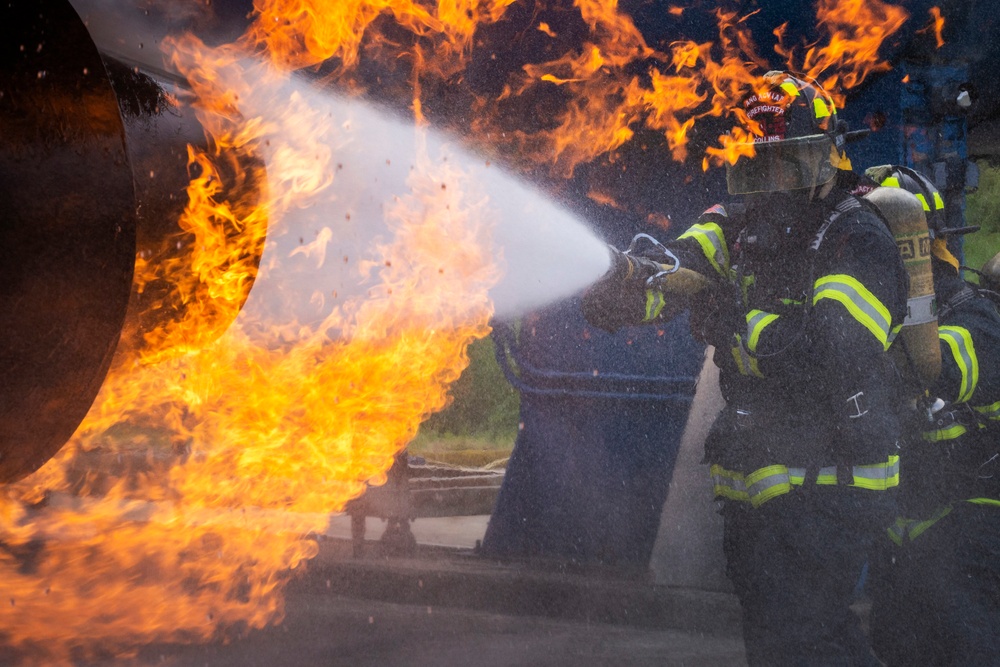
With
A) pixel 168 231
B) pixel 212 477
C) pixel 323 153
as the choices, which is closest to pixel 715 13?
pixel 323 153

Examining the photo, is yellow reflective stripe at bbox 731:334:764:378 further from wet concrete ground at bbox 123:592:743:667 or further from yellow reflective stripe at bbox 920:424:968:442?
wet concrete ground at bbox 123:592:743:667

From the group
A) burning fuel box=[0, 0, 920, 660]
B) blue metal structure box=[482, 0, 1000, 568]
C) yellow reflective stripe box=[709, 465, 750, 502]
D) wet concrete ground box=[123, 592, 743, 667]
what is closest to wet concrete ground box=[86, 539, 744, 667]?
wet concrete ground box=[123, 592, 743, 667]

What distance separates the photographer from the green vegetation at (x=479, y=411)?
1467 centimetres

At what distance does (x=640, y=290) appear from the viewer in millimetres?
3461

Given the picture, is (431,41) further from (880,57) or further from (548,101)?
(880,57)

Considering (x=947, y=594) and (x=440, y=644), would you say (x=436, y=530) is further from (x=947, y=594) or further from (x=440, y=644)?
(x=947, y=594)

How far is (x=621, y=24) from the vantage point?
5.16 m

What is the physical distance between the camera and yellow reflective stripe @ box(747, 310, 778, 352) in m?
3.12

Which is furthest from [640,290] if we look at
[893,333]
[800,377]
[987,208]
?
[987,208]

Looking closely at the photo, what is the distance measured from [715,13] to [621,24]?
20.4 inches

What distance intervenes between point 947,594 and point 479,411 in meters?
11.7

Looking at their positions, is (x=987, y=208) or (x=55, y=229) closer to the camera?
(x=55, y=229)

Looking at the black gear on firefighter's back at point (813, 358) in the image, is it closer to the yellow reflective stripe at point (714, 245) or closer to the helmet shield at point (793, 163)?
the helmet shield at point (793, 163)

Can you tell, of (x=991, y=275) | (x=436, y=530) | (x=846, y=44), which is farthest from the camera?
(x=436, y=530)
